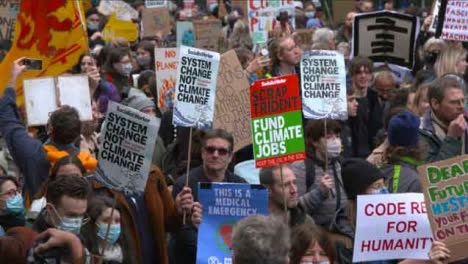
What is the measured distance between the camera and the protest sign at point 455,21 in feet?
42.1

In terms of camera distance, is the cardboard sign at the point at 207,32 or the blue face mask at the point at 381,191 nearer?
the blue face mask at the point at 381,191

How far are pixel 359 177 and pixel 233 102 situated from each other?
317 centimetres

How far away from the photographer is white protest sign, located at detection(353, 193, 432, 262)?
683cm

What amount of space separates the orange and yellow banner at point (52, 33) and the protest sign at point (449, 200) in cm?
509

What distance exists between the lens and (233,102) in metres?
10.4

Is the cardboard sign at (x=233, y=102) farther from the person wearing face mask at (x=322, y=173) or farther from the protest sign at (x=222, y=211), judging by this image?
the protest sign at (x=222, y=211)

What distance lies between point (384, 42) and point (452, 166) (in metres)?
7.35

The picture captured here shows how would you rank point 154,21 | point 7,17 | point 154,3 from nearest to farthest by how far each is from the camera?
point 7,17 < point 154,21 < point 154,3

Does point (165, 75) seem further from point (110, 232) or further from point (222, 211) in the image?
point (110, 232)

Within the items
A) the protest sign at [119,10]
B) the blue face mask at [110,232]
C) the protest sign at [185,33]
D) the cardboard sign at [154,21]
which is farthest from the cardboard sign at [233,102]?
the protest sign at [119,10]

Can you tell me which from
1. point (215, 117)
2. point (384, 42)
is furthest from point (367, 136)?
point (384, 42)

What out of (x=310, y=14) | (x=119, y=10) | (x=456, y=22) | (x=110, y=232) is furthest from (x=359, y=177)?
(x=310, y=14)

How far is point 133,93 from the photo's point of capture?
36.8 feet

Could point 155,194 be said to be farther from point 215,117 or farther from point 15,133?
point 215,117
